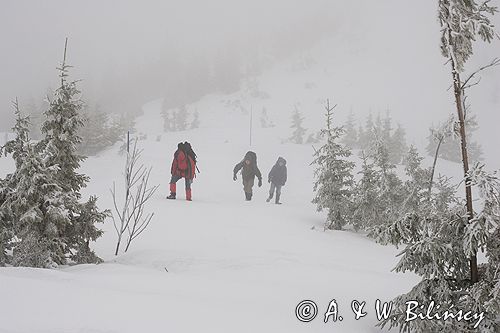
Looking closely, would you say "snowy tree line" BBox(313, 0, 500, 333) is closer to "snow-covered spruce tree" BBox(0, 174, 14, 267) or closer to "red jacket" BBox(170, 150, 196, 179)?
"snow-covered spruce tree" BBox(0, 174, 14, 267)

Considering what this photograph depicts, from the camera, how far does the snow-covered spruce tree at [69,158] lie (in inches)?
274

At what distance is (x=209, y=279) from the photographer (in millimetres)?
5828

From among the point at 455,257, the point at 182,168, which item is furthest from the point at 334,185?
the point at 455,257

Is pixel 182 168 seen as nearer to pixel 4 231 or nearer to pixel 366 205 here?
pixel 366 205

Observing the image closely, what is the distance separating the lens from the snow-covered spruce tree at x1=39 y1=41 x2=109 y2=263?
6.96 metres

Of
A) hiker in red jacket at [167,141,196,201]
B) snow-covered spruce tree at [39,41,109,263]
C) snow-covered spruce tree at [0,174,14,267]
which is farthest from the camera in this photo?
hiker in red jacket at [167,141,196,201]

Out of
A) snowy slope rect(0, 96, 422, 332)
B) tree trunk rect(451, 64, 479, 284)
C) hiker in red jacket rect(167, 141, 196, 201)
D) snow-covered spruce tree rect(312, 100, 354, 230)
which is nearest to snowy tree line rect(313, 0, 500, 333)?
tree trunk rect(451, 64, 479, 284)

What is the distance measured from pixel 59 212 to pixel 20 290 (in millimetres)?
2244

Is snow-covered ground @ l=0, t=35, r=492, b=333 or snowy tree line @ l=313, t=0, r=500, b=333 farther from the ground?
snowy tree line @ l=313, t=0, r=500, b=333

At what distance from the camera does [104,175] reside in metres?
23.2

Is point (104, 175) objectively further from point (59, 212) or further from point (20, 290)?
point (20, 290)

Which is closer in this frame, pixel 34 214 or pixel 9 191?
pixel 34 214

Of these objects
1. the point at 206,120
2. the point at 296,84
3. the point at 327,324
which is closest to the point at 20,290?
the point at 327,324

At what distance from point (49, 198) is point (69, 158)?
1324 millimetres
